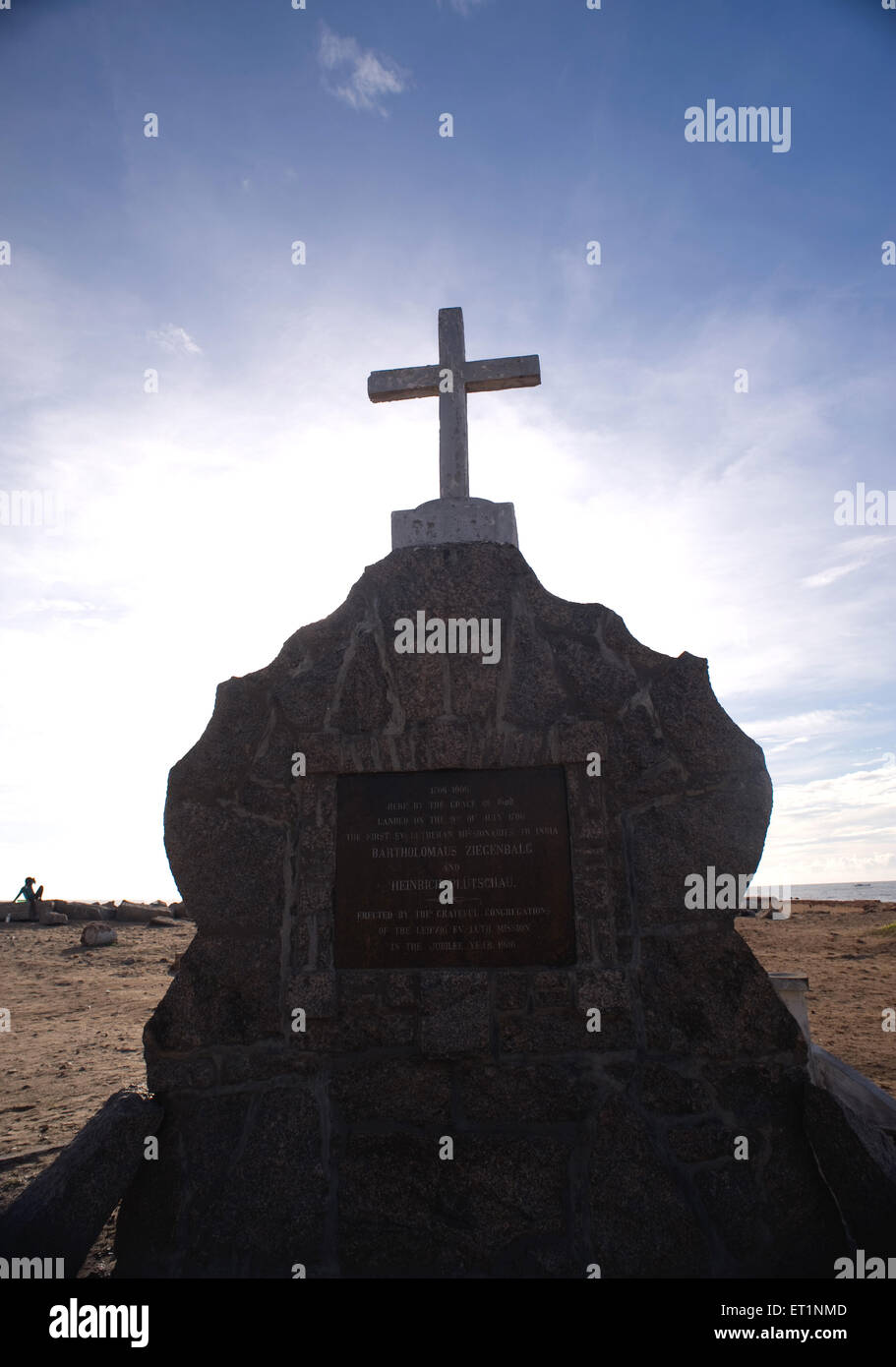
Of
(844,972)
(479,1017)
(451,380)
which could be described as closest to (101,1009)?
(479,1017)

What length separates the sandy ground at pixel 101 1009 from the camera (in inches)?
200

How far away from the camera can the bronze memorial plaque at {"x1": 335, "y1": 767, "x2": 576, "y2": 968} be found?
3.60 meters

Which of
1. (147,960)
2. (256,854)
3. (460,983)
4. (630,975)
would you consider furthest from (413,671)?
(147,960)

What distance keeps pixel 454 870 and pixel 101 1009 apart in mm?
7423

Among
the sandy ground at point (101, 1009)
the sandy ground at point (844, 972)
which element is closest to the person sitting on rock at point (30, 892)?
the sandy ground at point (101, 1009)

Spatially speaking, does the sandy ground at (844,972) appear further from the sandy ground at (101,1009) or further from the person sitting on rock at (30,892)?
the person sitting on rock at (30,892)

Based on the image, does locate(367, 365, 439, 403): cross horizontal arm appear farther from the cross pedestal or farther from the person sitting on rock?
the person sitting on rock

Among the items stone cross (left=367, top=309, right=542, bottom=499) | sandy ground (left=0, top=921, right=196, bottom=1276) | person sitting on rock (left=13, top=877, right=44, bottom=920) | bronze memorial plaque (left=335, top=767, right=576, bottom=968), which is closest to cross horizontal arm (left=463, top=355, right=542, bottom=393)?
stone cross (left=367, top=309, right=542, bottom=499)

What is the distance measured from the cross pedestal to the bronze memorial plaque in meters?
1.56

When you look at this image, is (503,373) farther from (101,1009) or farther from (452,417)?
(101,1009)

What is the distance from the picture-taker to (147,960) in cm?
1248

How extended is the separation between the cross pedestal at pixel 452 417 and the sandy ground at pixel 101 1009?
394 centimetres

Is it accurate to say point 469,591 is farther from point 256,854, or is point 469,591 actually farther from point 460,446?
point 256,854
